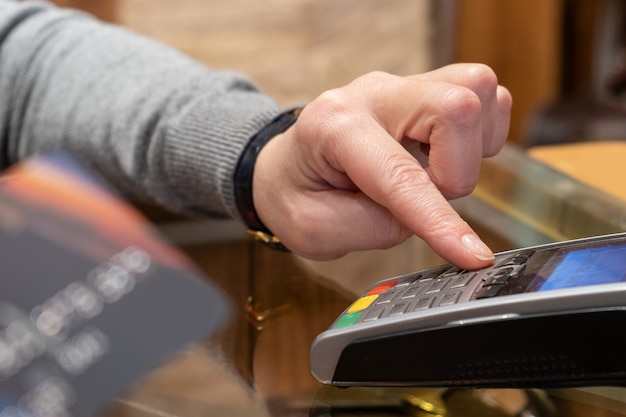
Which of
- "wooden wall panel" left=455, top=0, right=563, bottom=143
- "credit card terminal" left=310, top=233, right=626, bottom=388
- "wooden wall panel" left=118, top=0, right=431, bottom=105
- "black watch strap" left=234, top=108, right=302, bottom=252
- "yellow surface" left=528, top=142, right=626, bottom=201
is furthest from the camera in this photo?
"wooden wall panel" left=455, top=0, right=563, bottom=143

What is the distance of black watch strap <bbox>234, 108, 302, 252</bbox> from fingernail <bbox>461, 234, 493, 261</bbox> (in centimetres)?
17

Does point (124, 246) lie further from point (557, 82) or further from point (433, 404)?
point (557, 82)

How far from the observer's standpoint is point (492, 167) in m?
0.68

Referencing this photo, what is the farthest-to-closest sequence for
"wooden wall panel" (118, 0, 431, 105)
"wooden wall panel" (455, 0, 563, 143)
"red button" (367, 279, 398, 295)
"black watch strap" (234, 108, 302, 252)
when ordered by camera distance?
"wooden wall panel" (455, 0, 563, 143) < "wooden wall panel" (118, 0, 431, 105) < "black watch strap" (234, 108, 302, 252) < "red button" (367, 279, 398, 295)

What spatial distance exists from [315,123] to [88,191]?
0.20 meters

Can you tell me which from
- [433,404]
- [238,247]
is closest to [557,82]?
[238,247]

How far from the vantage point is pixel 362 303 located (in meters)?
0.44

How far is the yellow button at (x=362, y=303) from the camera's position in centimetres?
43

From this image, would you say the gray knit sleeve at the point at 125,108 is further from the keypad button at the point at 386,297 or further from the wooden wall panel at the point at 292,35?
the wooden wall panel at the point at 292,35

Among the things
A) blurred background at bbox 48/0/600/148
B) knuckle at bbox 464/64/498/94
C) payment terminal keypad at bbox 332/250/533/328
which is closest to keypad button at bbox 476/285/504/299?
payment terminal keypad at bbox 332/250/533/328

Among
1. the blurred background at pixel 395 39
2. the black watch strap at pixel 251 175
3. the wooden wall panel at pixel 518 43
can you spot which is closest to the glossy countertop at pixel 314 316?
the black watch strap at pixel 251 175

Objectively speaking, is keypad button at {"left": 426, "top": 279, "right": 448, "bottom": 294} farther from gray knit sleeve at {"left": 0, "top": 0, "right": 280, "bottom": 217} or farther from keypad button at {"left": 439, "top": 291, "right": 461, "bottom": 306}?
gray knit sleeve at {"left": 0, "top": 0, "right": 280, "bottom": 217}

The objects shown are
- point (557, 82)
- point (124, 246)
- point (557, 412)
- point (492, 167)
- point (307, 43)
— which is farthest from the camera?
point (557, 82)

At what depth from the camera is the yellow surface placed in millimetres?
675
